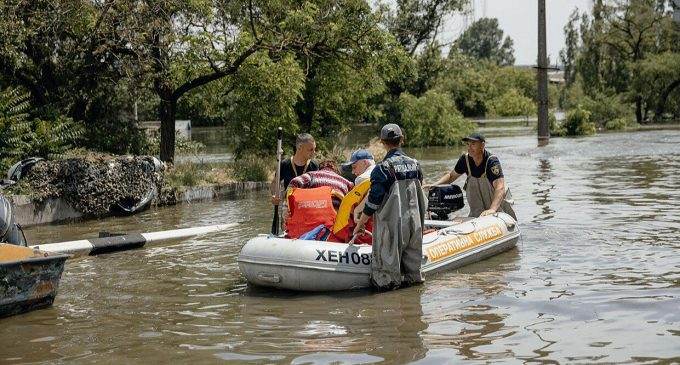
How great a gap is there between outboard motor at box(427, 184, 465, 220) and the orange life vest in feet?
9.85

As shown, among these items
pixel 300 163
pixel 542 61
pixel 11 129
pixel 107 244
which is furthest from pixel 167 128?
pixel 542 61

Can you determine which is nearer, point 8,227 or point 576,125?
point 8,227

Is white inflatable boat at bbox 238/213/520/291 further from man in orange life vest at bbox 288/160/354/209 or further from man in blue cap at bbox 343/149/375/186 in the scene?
man in blue cap at bbox 343/149/375/186

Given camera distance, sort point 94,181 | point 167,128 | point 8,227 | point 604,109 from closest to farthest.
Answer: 1. point 8,227
2. point 94,181
3. point 167,128
4. point 604,109

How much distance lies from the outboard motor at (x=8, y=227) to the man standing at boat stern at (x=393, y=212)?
3.56 meters

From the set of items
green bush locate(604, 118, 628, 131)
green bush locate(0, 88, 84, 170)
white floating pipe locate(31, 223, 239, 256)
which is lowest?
white floating pipe locate(31, 223, 239, 256)

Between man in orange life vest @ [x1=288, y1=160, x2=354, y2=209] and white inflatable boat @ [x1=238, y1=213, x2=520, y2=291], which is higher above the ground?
man in orange life vest @ [x1=288, y1=160, x2=354, y2=209]

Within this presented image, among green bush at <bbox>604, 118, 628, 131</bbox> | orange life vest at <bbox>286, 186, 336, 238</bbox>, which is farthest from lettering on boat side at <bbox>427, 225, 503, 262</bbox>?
green bush at <bbox>604, 118, 628, 131</bbox>

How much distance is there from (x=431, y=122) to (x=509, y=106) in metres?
45.9

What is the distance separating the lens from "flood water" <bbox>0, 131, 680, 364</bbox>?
728cm

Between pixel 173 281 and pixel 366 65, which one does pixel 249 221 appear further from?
pixel 366 65

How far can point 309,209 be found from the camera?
10148 mm

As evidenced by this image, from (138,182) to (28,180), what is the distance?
2223 millimetres

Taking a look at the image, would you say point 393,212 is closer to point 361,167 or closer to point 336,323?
point 361,167
